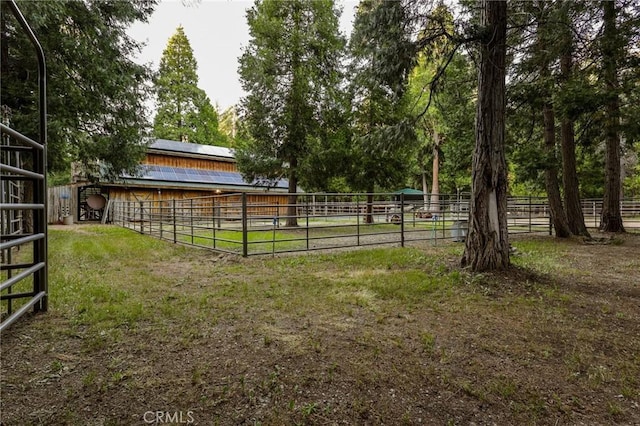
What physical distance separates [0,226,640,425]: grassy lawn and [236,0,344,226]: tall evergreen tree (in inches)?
354

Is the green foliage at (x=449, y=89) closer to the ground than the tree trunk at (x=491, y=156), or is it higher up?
higher up

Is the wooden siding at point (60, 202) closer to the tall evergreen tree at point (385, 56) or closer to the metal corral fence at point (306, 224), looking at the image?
the metal corral fence at point (306, 224)

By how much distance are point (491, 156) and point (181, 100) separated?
28339 mm

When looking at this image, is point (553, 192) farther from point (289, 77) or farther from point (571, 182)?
point (289, 77)

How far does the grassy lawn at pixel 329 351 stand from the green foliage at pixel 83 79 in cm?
604

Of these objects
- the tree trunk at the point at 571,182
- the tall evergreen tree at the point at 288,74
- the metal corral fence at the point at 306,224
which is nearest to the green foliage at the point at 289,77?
the tall evergreen tree at the point at 288,74

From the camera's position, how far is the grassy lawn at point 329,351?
1.74 m

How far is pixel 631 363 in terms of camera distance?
Result: 2285 millimetres

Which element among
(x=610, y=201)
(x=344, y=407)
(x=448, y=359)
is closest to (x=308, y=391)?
(x=344, y=407)

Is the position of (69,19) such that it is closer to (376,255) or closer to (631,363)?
(376,255)

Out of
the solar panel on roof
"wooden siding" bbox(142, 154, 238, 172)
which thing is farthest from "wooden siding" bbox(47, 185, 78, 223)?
"wooden siding" bbox(142, 154, 238, 172)

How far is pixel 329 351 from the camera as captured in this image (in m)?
2.37

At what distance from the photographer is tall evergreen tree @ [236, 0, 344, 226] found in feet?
40.6

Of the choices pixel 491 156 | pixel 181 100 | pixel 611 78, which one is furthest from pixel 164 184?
pixel 611 78
